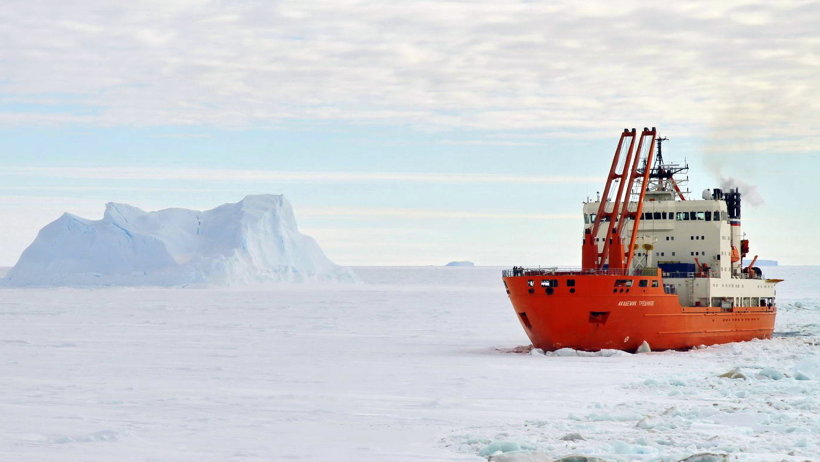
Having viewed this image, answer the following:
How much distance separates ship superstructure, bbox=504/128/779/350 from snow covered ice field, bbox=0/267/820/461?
1118mm

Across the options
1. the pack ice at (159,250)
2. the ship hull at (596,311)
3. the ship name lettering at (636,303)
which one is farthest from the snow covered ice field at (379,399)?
the pack ice at (159,250)

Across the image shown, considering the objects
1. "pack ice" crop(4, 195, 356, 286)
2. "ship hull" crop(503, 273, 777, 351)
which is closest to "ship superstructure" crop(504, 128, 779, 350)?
"ship hull" crop(503, 273, 777, 351)

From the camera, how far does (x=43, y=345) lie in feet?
96.9

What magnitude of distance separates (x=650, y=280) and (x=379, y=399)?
1305cm

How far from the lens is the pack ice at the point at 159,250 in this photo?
89562 mm

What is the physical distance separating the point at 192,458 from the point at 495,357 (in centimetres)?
1579

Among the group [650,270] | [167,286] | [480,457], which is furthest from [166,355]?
[167,286]

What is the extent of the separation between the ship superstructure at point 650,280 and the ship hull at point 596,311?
0.09 ft

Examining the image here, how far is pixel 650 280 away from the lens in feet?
94.5

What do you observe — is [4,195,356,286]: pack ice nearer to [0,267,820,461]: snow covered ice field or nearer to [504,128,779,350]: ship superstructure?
[0,267,820,461]: snow covered ice field

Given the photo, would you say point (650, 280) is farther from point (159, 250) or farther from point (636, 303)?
point (159, 250)

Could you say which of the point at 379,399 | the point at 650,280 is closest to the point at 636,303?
the point at 650,280

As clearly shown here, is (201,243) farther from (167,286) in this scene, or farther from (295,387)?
(295,387)

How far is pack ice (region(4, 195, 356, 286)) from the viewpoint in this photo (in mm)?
89562
